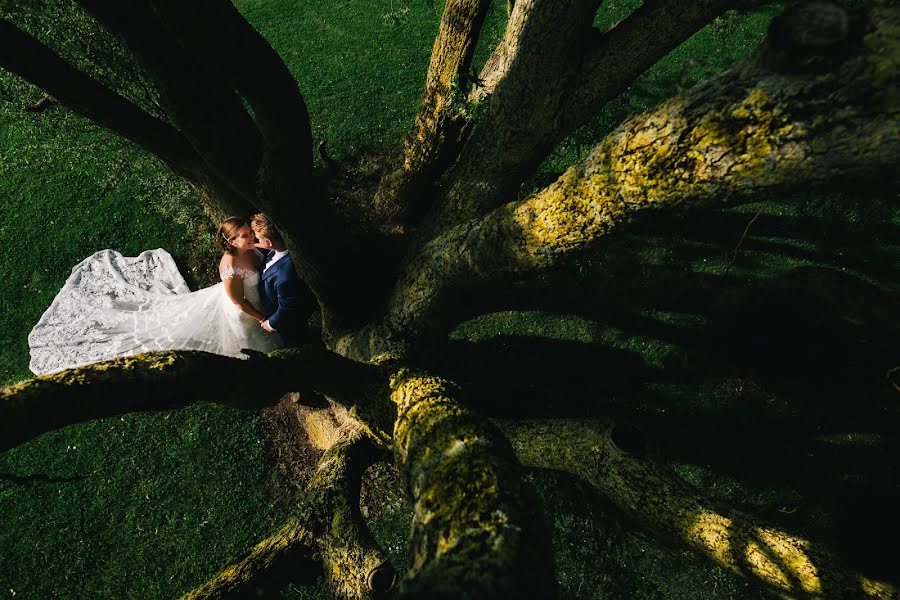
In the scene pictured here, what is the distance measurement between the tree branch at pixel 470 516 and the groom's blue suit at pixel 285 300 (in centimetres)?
352

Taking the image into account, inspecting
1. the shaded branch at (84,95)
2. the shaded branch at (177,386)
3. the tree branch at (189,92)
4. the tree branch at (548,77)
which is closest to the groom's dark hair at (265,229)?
the shaded branch at (84,95)

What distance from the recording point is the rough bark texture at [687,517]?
3.16 meters

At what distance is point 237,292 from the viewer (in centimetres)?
584

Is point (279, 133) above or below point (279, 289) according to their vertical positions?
above

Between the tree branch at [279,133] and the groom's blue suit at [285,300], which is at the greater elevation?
the tree branch at [279,133]

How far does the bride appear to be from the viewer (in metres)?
6.42

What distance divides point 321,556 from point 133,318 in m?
5.35

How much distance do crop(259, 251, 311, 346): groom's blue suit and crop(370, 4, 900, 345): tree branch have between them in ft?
10.1

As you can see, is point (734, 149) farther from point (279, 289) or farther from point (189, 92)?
point (279, 289)

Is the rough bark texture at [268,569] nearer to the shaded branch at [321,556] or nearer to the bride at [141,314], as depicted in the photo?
the shaded branch at [321,556]

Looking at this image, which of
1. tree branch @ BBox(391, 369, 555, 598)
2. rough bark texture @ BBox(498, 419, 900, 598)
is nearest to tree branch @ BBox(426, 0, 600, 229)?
rough bark texture @ BBox(498, 419, 900, 598)

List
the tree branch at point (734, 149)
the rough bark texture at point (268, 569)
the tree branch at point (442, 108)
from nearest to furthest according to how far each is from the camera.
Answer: the tree branch at point (734, 149) → the rough bark texture at point (268, 569) → the tree branch at point (442, 108)

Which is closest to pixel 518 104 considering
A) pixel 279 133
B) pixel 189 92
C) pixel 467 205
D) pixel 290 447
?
pixel 467 205

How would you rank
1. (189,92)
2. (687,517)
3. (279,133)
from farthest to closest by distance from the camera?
(687,517)
(189,92)
(279,133)
